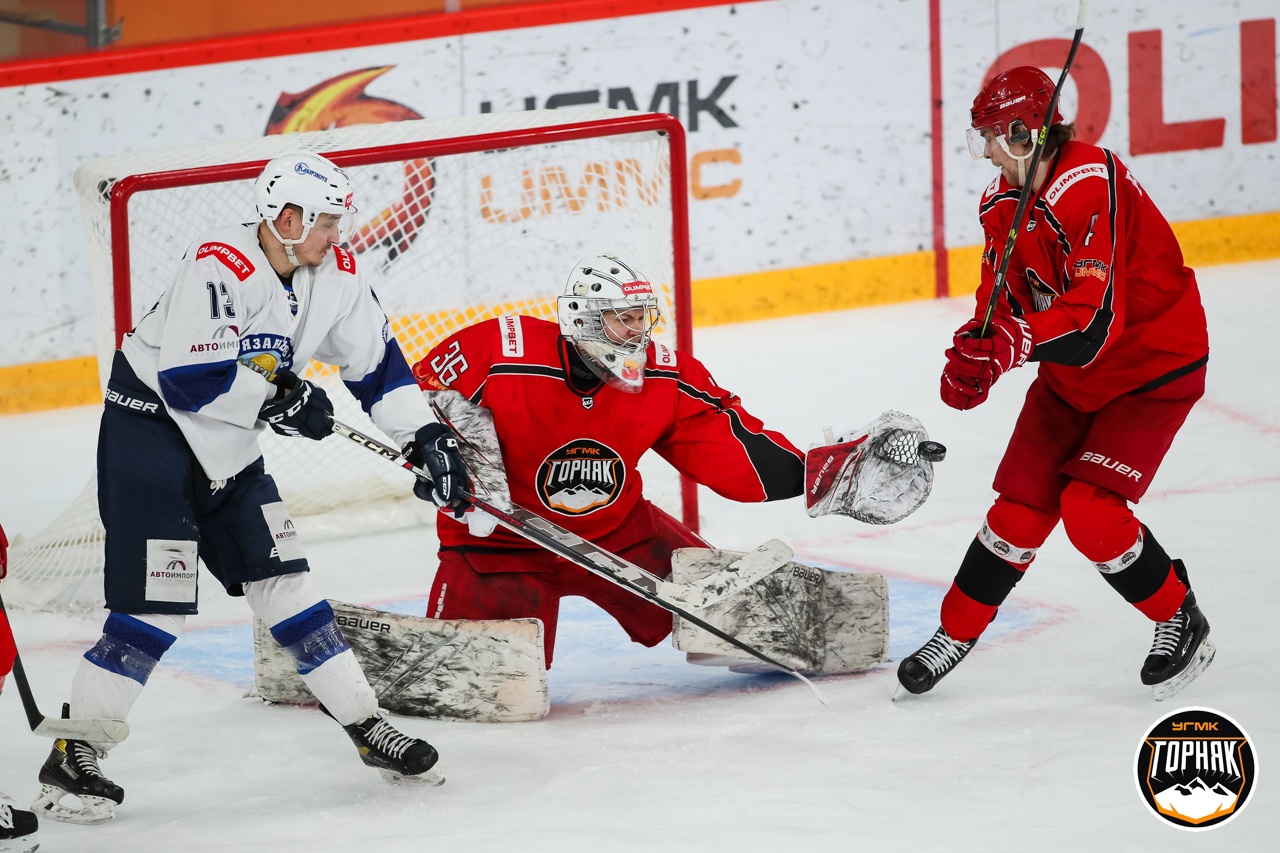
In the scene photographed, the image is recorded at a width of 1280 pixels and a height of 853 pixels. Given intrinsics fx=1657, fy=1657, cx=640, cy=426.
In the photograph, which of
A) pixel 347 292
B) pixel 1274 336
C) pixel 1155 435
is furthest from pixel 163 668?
pixel 1274 336

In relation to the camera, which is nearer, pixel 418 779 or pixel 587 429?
pixel 418 779

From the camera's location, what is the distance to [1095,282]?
2.91 m

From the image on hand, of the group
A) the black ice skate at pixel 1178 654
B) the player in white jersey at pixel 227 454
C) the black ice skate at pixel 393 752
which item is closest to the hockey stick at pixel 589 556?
the player in white jersey at pixel 227 454

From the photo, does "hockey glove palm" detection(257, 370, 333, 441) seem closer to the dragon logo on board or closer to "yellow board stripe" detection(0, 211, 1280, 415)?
the dragon logo on board

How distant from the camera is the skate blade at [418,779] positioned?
2.89 m

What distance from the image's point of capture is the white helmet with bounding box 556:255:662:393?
3180 mm

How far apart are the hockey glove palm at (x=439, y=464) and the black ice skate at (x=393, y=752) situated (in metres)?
0.41

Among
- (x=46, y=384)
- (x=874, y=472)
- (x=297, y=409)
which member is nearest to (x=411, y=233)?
(x=46, y=384)

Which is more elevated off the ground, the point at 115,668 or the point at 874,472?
the point at 874,472

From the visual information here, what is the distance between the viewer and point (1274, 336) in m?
5.94

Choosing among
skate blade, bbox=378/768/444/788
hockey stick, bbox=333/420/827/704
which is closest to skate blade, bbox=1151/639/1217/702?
hockey stick, bbox=333/420/827/704

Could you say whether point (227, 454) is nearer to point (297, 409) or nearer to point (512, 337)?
point (297, 409)

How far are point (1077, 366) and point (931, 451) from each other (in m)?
0.34

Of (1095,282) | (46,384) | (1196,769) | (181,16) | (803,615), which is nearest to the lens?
(1196,769)
